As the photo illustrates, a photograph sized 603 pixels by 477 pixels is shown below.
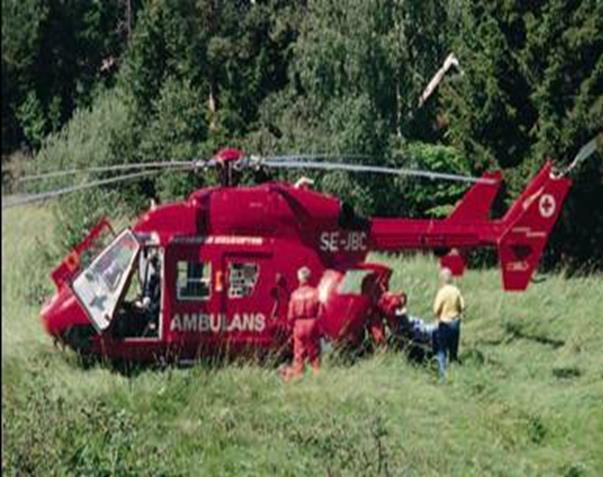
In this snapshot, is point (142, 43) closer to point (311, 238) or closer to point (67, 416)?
point (311, 238)

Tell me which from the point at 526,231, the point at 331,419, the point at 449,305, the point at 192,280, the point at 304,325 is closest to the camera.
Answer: the point at 331,419

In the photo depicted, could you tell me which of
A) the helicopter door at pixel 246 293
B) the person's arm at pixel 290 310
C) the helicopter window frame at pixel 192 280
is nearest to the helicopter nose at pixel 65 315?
the helicopter window frame at pixel 192 280

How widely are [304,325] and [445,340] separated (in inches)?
62.0

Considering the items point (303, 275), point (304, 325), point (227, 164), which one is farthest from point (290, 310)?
point (227, 164)

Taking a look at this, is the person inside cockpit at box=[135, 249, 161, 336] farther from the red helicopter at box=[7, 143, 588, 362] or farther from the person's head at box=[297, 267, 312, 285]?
the person's head at box=[297, 267, 312, 285]

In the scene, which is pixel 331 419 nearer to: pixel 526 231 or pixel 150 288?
pixel 150 288

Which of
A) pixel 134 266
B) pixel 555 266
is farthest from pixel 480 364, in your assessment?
pixel 555 266

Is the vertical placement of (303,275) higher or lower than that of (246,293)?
higher

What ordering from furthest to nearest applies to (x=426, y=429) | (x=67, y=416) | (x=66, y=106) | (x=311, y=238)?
1. (x=66, y=106)
2. (x=311, y=238)
3. (x=426, y=429)
4. (x=67, y=416)

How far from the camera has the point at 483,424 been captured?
1138 centimetres

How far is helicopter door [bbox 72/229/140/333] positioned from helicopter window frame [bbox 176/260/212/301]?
0.52 metres

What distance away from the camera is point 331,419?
10844mm

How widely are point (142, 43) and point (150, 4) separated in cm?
92

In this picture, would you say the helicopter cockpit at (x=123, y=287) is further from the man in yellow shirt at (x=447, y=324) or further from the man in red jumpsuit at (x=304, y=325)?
the man in yellow shirt at (x=447, y=324)
